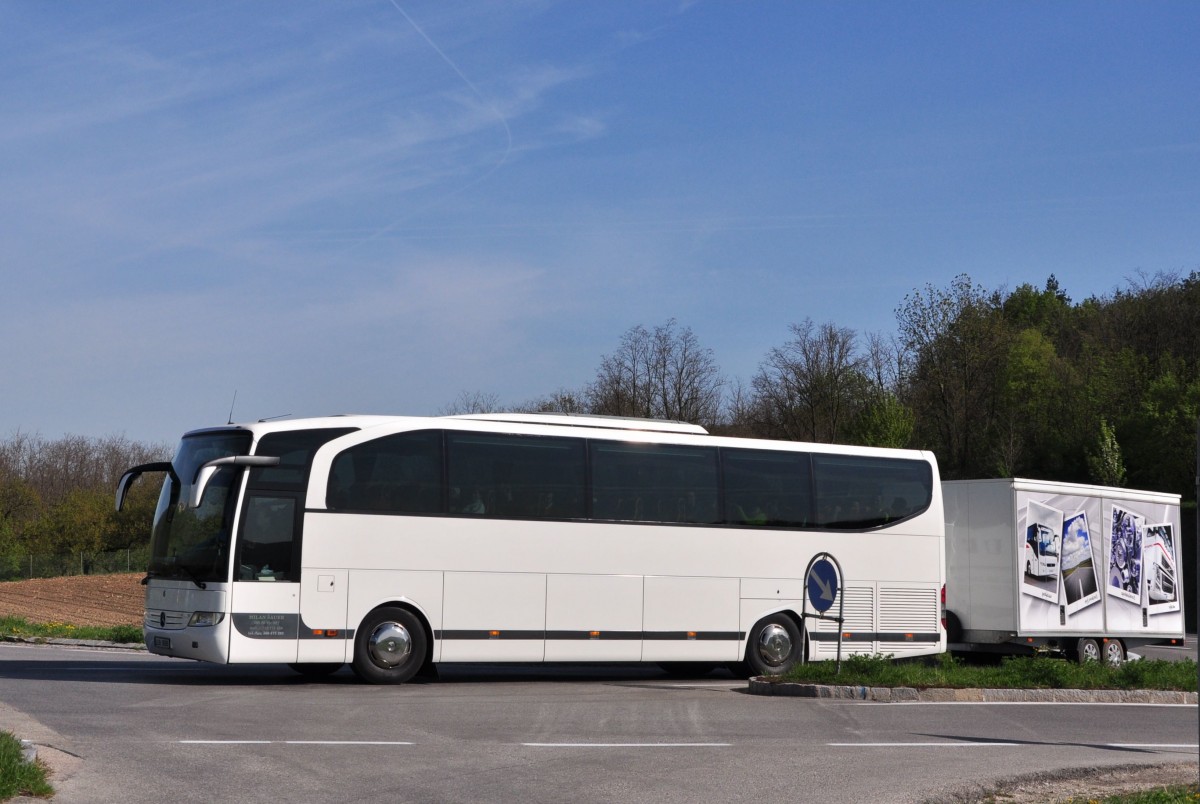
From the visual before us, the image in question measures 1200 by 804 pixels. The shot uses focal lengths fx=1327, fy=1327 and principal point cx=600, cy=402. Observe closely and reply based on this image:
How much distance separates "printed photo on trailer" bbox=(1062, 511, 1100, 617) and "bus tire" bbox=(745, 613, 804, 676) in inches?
188

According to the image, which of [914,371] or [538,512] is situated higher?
[914,371]

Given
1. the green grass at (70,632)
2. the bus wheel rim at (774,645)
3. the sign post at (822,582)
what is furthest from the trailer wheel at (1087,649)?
the green grass at (70,632)

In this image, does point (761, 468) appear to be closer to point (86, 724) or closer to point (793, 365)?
point (86, 724)

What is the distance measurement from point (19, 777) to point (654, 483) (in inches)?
445

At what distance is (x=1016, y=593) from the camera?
2039cm

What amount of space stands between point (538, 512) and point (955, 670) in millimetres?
5769

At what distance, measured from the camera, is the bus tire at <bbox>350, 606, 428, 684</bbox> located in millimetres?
16547

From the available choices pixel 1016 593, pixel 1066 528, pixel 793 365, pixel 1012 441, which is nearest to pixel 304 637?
pixel 1016 593

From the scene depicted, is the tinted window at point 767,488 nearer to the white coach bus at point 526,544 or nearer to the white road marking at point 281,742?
the white coach bus at point 526,544

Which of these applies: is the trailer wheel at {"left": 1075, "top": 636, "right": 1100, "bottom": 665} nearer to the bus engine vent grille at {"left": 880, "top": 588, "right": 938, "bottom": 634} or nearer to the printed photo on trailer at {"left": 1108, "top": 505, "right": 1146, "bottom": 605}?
the printed photo on trailer at {"left": 1108, "top": 505, "right": 1146, "bottom": 605}

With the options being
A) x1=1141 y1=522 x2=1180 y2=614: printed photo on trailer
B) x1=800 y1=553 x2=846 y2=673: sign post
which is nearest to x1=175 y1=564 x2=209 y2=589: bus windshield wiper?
x1=800 y1=553 x2=846 y2=673: sign post

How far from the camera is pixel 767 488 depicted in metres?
19.2

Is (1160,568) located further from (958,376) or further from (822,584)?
(958,376)

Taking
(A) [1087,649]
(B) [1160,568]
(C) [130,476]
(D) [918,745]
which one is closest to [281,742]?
(D) [918,745]
